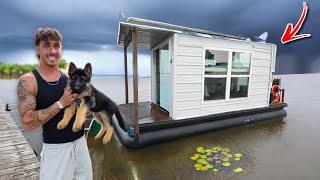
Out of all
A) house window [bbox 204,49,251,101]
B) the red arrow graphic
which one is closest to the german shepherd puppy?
house window [bbox 204,49,251,101]

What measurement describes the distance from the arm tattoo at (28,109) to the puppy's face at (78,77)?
274 mm

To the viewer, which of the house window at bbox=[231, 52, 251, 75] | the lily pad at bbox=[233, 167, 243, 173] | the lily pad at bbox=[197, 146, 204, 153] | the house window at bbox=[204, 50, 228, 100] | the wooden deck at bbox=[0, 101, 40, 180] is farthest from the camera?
the house window at bbox=[231, 52, 251, 75]

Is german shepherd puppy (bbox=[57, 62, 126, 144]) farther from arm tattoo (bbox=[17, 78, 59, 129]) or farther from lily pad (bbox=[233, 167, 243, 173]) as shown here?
lily pad (bbox=[233, 167, 243, 173])

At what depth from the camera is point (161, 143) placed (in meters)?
6.12

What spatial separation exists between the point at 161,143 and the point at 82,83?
4.91 m

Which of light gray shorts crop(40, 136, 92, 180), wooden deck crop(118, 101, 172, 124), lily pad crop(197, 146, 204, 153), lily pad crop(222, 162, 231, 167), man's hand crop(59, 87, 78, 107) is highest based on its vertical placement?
man's hand crop(59, 87, 78, 107)

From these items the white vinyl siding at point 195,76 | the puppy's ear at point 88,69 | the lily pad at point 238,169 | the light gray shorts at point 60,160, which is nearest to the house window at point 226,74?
the white vinyl siding at point 195,76

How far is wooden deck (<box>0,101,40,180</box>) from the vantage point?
3.34m

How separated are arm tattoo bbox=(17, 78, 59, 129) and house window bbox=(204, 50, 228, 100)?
609cm

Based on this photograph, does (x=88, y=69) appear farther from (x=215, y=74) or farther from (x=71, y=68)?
(x=215, y=74)

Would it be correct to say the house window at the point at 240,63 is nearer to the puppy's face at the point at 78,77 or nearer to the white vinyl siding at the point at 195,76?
the white vinyl siding at the point at 195,76

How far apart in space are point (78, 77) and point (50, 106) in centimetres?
39

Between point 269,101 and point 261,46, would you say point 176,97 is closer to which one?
point 261,46

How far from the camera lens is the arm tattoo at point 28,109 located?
166 cm
